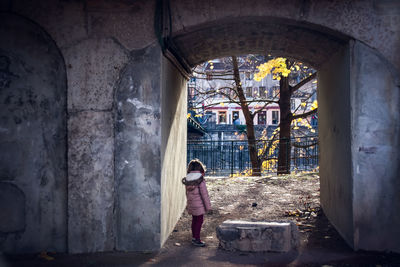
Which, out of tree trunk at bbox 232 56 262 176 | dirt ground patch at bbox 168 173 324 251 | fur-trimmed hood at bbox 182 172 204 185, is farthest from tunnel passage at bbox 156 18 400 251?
tree trunk at bbox 232 56 262 176

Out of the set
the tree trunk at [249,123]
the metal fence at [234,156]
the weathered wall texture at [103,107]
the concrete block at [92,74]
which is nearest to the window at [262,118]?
the metal fence at [234,156]

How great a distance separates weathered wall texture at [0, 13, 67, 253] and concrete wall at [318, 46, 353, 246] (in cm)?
406

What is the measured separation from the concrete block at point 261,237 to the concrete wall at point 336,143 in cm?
89

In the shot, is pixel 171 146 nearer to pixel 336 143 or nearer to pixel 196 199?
pixel 196 199

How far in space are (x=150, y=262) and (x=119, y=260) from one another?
0.42m

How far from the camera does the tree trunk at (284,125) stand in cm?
1288

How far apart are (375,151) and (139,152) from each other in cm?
327

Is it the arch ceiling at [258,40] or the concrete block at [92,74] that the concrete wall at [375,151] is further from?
the concrete block at [92,74]

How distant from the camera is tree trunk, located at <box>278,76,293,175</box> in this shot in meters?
12.9

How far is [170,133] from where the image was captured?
5.84 m

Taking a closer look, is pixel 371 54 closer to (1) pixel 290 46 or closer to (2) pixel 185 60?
(1) pixel 290 46

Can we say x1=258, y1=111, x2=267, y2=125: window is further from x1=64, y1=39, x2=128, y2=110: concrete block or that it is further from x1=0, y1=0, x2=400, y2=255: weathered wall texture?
x1=64, y1=39, x2=128, y2=110: concrete block

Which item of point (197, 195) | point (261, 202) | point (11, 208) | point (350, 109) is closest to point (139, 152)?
point (197, 195)

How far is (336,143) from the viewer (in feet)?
18.5
